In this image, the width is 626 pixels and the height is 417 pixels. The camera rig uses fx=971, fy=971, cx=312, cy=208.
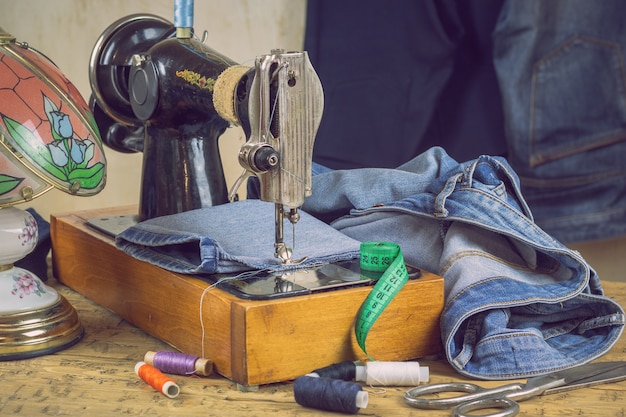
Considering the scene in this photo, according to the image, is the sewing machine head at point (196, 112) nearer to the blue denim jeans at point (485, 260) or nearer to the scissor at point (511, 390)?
the blue denim jeans at point (485, 260)

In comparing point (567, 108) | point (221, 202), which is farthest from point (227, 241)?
point (567, 108)

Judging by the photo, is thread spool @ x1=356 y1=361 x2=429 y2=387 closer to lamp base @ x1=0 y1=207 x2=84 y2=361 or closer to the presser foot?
the presser foot

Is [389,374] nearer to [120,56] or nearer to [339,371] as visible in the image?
[339,371]

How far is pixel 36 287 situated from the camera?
3.75 feet

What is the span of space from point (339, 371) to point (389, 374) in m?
0.05

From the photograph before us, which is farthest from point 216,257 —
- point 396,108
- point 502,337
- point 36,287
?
point 396,108

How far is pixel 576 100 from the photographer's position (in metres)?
1.92

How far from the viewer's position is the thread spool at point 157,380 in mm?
991

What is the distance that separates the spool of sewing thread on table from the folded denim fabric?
11cm

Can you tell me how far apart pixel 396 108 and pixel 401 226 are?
76 centimetres

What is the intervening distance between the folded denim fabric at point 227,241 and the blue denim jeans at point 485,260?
87mm

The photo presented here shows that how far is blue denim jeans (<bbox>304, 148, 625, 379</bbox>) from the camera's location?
3.51 feet

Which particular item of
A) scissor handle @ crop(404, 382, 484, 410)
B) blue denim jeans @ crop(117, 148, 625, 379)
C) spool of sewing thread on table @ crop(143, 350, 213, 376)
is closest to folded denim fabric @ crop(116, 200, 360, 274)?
blue denim jeans @ crop(117, 148, 625, 379)

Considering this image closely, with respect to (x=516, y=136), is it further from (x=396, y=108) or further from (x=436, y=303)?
(x=436, y=303)
